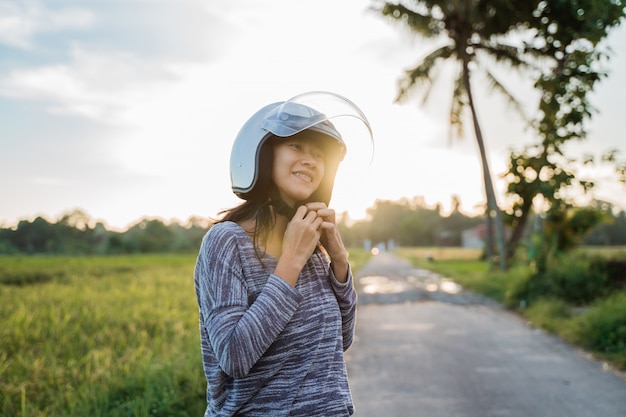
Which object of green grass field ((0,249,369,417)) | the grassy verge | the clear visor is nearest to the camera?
the clear visor

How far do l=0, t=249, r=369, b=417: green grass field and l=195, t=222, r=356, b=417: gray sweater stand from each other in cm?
234

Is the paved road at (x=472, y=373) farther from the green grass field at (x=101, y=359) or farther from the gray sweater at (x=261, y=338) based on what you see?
the gray sweater at (x=261, y=338)

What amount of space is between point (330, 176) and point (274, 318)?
578 millimetres

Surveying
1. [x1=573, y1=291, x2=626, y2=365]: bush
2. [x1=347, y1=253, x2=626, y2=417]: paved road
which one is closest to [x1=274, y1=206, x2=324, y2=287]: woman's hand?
[x1=347, y1=253, x2=626, y2=417]: paved road

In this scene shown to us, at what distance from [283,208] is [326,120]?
290 mm

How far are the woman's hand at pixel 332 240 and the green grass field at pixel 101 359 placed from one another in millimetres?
2371

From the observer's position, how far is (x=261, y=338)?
4.74ft

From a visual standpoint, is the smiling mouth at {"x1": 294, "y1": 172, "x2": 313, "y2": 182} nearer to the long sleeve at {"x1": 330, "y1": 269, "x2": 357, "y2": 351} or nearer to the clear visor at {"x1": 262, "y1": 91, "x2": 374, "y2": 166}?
the clear visor at {"x1": 262, "y1": 91, "x2": 374, "y2": 166}

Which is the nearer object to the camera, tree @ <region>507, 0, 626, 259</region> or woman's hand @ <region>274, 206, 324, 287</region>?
woman's hand @ <region>274, 206, 324, 287</region>

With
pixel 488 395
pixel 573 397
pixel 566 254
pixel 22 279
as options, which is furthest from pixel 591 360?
pixel 22 279

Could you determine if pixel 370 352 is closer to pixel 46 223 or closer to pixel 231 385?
pixel 231 385

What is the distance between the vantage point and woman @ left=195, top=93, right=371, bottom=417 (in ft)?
4.83

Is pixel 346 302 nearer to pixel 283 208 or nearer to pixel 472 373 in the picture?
pixel 283 208

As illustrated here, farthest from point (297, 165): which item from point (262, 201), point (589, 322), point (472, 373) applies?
point (589, 322)
